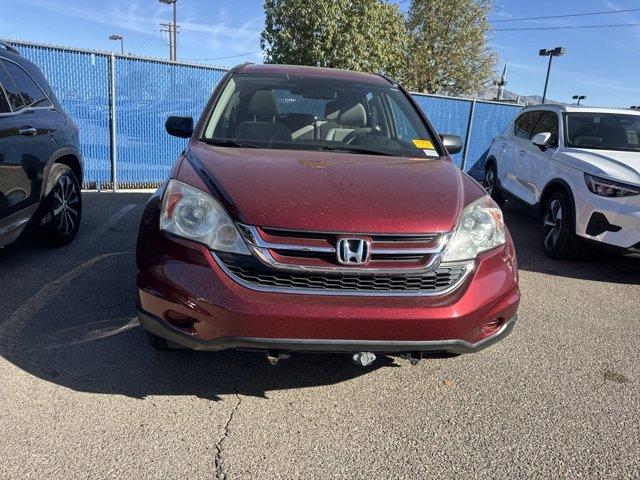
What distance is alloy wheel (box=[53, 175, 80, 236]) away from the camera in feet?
15.6

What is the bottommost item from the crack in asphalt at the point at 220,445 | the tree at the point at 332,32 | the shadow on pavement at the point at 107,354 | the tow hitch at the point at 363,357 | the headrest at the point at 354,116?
the crack in asphalt at the point at 220,445

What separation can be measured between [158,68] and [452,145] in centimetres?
650

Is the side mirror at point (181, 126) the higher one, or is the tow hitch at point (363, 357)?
the side mirror at point (181, 126)

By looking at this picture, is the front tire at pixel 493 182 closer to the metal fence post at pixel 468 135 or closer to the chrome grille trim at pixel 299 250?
the metal fence post at pixel 468 135

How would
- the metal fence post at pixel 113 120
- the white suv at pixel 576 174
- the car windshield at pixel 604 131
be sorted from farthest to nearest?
the metal fence post at pixel 113 120 → the car windshield at pixel 604 131 → the white suv at pixel 576 174

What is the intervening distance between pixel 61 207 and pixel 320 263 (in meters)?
3.62

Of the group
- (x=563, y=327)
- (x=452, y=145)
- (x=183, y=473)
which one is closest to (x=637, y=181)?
(x=563, y=327)

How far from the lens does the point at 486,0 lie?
75.2ft

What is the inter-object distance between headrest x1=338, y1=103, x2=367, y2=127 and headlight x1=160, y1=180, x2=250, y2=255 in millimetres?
1611

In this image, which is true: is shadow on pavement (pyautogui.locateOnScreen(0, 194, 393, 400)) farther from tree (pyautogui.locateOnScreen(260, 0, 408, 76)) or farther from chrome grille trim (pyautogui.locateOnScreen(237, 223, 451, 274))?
tree (pyautogui.locateOnScreen(260, 0, 408, 76))

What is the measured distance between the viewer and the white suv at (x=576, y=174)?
4.75m

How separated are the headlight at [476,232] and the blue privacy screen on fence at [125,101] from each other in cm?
728

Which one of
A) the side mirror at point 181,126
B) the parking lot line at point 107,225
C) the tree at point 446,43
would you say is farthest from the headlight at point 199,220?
the tree at point 446,43

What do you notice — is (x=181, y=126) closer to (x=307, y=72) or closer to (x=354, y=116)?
(x=307, y=72)
